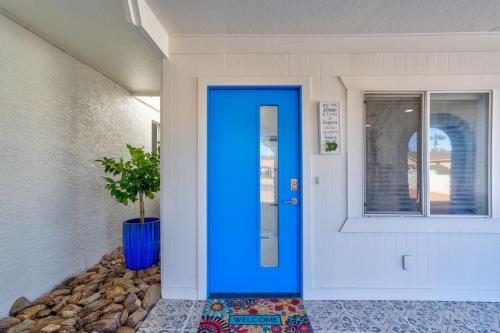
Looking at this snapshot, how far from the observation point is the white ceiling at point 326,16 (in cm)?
179

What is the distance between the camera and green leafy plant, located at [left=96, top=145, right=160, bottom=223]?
2580 mm

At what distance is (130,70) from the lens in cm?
292

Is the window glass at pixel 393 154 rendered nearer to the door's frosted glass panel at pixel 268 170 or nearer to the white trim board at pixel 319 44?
the white trim board at pixel 319 44

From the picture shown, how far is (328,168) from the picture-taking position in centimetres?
220

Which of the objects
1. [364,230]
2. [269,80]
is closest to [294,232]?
[364,230]

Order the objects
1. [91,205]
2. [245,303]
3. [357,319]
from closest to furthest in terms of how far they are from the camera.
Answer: [357,319]
[245,303]
[91,205]

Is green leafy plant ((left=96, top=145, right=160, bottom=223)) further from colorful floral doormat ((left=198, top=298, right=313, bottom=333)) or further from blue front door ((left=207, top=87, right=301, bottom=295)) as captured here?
colorful floral doormat ((left=198, top=298, right=313, bottom=333))

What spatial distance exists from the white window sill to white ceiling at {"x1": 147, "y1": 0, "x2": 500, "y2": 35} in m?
1.74

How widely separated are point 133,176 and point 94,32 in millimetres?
1431

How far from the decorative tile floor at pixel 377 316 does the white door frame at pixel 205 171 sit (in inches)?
8.9

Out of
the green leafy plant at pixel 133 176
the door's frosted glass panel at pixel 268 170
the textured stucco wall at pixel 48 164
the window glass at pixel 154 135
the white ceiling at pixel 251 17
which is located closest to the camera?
the white ceiling at pixel 251 17

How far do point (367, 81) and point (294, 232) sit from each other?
5.23 feet

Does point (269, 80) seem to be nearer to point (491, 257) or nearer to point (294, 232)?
point (294, 232)

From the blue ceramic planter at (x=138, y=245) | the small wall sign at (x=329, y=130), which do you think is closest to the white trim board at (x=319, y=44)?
the small wall sign at (x=329, y=130)
